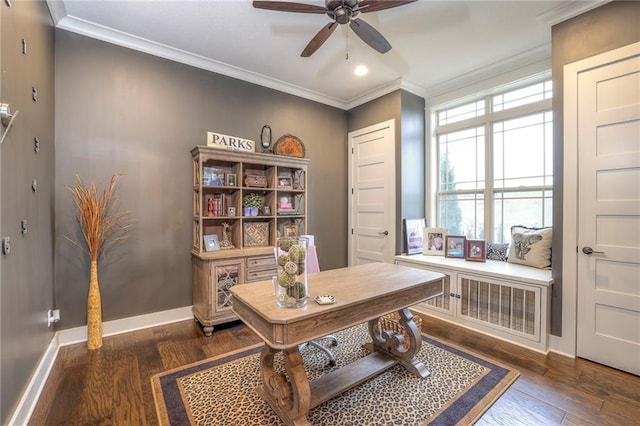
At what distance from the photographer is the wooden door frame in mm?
2381

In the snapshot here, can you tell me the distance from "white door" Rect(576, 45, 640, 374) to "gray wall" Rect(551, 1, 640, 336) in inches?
5.1

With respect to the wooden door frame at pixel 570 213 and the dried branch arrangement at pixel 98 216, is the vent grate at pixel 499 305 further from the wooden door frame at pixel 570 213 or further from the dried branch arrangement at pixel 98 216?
the dried branch arrangement at pixel 98 216

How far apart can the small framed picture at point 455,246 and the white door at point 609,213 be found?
1165 millimetres

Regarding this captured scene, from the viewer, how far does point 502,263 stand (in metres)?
3.15

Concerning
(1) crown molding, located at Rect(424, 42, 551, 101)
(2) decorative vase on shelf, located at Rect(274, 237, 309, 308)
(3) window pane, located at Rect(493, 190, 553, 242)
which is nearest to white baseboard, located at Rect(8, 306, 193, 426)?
(2) decorative vase on shelf, located at Rect(274, 237, 309, 308)

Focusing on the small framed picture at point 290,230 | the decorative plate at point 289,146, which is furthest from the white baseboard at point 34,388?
the decorative plate at point 289,146

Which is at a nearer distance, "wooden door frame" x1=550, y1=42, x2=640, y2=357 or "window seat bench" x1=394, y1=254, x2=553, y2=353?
"wooden door frame" x1=550, y1=42, x2=640, y2=357

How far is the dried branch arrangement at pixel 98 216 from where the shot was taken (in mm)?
2453

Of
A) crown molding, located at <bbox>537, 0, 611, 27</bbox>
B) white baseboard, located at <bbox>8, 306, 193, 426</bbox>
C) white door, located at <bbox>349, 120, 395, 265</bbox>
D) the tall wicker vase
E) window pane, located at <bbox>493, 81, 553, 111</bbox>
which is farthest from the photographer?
white door, located at <bbox>349, 120, 395, 265</bbox>

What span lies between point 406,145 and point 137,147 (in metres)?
3.21

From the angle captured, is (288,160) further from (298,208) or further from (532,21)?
(532,21)

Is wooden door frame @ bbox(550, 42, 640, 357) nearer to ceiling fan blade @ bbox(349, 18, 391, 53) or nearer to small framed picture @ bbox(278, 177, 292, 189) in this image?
ceiling fan blade @ bbox(349, 18, 391, 53)

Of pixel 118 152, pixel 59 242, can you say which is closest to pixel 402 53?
pixel 118 152

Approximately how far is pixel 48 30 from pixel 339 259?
4057mm
